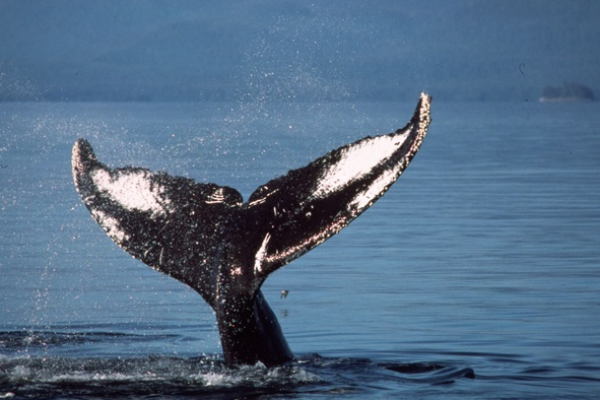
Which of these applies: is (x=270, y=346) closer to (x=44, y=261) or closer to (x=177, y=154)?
(x=44, y=261)

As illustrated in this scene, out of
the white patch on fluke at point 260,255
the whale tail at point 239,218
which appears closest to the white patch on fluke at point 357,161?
A: the whale tail at point 239,218

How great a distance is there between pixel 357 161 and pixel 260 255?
88cm

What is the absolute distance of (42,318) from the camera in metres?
13.6

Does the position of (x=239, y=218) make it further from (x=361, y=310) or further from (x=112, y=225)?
(x=361, y=310)

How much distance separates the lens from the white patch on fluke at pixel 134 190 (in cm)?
960

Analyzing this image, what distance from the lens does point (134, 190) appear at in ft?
31.6

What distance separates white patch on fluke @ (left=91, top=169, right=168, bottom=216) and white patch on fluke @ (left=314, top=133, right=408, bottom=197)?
117 centimetres

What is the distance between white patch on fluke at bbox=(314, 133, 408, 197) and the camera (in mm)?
8844

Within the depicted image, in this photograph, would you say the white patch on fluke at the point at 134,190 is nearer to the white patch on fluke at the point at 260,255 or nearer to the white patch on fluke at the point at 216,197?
the white patch on fluke at the point at 216,197

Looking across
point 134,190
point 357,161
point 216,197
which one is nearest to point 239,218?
point 216,197

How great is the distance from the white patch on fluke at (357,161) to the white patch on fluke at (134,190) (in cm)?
117

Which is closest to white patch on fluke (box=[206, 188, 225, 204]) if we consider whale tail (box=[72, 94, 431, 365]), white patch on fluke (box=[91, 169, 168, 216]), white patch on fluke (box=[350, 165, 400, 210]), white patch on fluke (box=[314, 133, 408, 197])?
whale tail (box=[72, 94, 431, 365])

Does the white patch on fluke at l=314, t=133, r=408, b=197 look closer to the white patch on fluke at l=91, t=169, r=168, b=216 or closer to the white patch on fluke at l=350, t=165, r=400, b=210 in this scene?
the white patch on fluke at l=350, t=165, r=400, b=210

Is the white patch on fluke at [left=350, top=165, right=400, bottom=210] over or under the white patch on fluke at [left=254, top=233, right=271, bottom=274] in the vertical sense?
over
